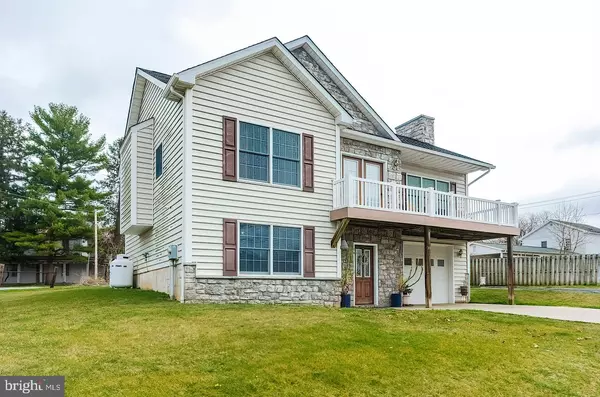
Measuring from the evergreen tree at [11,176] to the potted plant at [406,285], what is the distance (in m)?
30.7

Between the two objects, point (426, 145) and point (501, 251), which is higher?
point (426, 145)

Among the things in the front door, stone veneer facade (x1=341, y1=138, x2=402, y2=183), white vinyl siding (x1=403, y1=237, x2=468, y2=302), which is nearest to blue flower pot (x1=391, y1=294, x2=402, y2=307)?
the front door

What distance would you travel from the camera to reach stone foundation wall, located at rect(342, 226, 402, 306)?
47.1 feet

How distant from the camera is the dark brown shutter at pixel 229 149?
11.4 meters

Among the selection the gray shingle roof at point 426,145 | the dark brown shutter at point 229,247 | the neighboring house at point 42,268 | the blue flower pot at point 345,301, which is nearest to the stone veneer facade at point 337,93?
the gray shingle roof at point 426,145

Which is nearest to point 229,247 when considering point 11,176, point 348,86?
point 348,86

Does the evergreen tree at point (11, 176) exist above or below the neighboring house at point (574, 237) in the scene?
above

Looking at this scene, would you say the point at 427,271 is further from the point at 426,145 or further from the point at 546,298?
the point at 546,298

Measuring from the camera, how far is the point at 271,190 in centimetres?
1206

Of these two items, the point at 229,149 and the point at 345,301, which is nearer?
the point at 229,149

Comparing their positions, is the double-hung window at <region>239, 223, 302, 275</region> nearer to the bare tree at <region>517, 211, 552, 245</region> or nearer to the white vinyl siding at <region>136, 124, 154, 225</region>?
the white vinyl siding at <region>136, 124, 154, 225</region>

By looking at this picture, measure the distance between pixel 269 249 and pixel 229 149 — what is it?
8.77ft

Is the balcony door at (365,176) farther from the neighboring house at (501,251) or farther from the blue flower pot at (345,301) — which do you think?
the neighboring house at (501,251)

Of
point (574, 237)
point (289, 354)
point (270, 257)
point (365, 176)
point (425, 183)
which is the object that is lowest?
point (289, 354)
